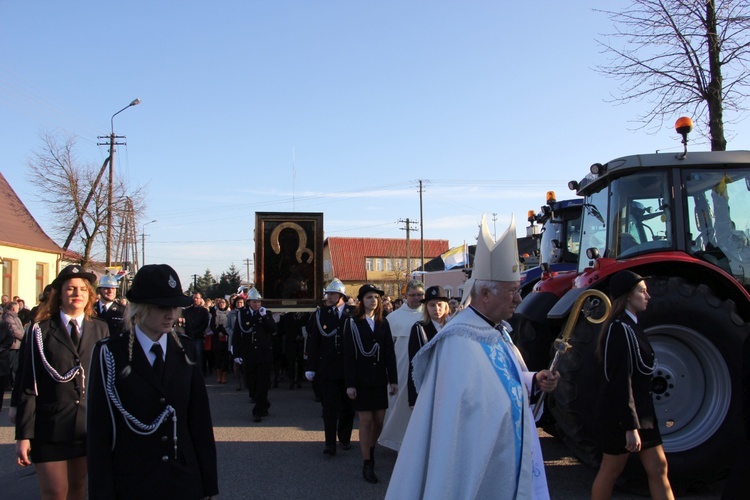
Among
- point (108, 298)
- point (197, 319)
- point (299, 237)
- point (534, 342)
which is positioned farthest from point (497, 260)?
point (197, 319)

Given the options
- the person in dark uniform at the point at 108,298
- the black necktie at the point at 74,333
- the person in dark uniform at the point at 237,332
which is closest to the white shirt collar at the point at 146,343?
the black necktie at the point at 74,333

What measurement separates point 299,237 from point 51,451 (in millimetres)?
10101

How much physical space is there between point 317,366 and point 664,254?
4766 mm

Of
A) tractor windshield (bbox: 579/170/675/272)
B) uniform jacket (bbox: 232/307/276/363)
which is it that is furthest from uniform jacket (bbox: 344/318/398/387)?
uniform jacket (bbox: 232/307/276/363)

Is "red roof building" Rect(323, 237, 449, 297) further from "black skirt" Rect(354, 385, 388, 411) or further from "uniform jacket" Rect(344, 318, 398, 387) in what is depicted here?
"black skirt" Rect(354, 385, 388, 411)

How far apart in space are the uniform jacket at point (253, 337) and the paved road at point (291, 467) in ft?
3.18

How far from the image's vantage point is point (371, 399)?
6.72m

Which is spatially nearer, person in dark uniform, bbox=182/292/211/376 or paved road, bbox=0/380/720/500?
paved road, bbox=0/380/720/500

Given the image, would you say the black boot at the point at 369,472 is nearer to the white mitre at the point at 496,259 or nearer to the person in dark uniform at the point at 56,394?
the person in dark uniform at the point at 56,394

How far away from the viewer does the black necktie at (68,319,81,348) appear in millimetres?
4558

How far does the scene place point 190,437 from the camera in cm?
312

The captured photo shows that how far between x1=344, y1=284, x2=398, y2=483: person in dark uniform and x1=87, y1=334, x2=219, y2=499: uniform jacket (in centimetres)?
370

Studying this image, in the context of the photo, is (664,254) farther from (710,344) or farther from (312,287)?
(312,287)

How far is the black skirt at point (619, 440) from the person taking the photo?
4.46 meters
